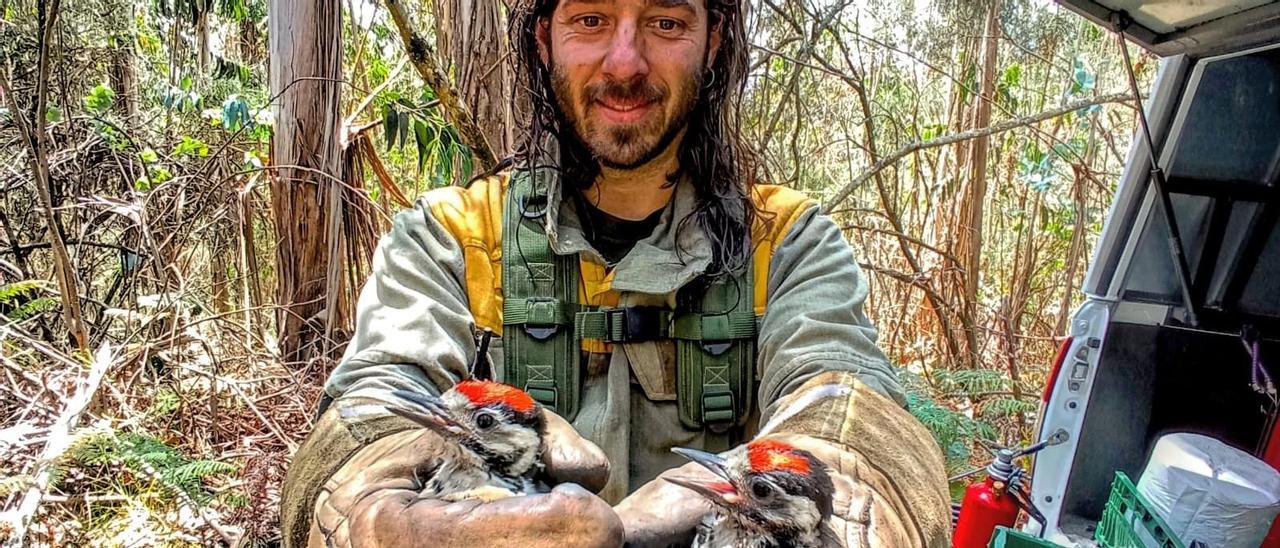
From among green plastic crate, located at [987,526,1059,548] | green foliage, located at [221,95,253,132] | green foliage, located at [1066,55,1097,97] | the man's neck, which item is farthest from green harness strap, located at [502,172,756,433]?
green foliage, located at [1066,55,1097,97]

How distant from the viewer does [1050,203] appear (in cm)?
845

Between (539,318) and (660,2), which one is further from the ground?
(660,2)

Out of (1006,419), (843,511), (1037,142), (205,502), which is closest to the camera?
(843,511)

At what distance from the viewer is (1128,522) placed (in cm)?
368

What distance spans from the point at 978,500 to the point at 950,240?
13.4ft

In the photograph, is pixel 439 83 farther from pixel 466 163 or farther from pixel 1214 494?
pixel 1214 494

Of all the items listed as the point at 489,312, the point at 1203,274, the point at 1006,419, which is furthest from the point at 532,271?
the point at 1006,419

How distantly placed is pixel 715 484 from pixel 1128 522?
9.69ft

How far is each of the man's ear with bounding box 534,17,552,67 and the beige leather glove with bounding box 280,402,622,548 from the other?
4.37 ft

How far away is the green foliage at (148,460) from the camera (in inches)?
136

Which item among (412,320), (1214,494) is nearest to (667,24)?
(412,320)

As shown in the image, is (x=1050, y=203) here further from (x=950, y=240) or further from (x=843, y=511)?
(x=843, y=511)

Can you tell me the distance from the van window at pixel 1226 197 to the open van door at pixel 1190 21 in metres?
0.26

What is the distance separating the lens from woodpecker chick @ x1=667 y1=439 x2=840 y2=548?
5.33ft
